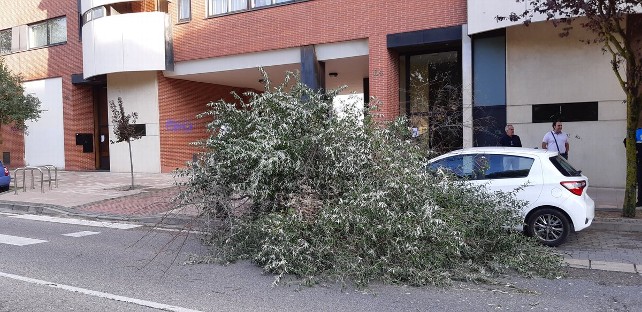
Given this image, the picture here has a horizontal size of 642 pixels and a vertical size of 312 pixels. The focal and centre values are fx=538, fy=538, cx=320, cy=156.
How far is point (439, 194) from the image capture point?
695 cm

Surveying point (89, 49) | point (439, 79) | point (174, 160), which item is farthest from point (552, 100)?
point (89, 49)

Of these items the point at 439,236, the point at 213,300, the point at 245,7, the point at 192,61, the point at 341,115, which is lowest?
the point at 213,300

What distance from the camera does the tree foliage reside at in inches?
244

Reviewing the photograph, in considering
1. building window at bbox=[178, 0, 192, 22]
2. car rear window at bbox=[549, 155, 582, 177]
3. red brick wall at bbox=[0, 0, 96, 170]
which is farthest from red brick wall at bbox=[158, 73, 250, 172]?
car rear window at bbox=[549, 155, 582, 177]

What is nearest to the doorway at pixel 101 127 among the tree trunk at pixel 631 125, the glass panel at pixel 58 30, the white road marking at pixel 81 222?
the glass panel at pixel 58 30

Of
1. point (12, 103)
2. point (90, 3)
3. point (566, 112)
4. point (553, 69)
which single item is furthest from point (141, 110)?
point (566, 112)

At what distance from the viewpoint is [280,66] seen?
1894cm

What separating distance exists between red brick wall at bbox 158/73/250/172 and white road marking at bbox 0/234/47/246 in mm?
11404

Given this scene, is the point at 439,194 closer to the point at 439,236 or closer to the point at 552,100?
the point at 439,236

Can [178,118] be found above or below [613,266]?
above

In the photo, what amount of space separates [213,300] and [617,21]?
335 inches

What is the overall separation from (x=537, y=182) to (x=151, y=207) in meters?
8.41

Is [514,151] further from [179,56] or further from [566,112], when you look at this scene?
[179,56]

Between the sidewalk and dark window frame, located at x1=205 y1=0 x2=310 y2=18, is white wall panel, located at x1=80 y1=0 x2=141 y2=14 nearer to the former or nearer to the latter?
dark window frame, located at x1=205 y1=0 x2=310 y2=18
